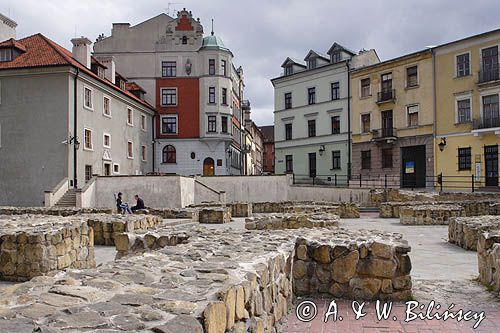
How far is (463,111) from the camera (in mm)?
31969

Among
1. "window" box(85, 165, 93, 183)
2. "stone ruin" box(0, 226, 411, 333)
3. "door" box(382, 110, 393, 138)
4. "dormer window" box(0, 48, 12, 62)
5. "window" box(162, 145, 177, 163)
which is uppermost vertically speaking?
"dormer window" box(0, 48, 12, 62)

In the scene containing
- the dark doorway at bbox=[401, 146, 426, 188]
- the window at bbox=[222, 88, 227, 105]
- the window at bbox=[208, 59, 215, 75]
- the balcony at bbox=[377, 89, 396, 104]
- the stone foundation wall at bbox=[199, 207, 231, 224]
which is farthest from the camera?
the window at bbox=[222, 88, 227, 105]

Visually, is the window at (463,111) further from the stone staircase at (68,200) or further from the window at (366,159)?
the stone staircase at (68,200)

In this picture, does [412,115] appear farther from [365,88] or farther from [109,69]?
[109,69]

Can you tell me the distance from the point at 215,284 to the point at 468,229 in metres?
8.89

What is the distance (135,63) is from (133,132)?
8358 mm

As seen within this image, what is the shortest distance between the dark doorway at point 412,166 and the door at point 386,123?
1665 mm

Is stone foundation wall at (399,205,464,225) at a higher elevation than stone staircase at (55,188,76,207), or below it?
below

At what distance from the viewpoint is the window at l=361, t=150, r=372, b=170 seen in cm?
3738

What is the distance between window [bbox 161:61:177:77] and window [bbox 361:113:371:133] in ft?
57.8

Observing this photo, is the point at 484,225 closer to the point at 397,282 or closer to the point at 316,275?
the point at 397,282

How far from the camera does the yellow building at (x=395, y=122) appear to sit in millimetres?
33938

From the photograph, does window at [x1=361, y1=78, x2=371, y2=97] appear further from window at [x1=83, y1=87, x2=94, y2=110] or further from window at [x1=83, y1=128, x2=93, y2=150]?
window at [x1=83, y1=128, x2=93, y2=150]

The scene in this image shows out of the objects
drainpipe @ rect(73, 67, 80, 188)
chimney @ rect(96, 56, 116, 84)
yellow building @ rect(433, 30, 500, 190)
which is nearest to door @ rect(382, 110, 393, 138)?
yellow building @ rect(433, 30, 500, 190)
